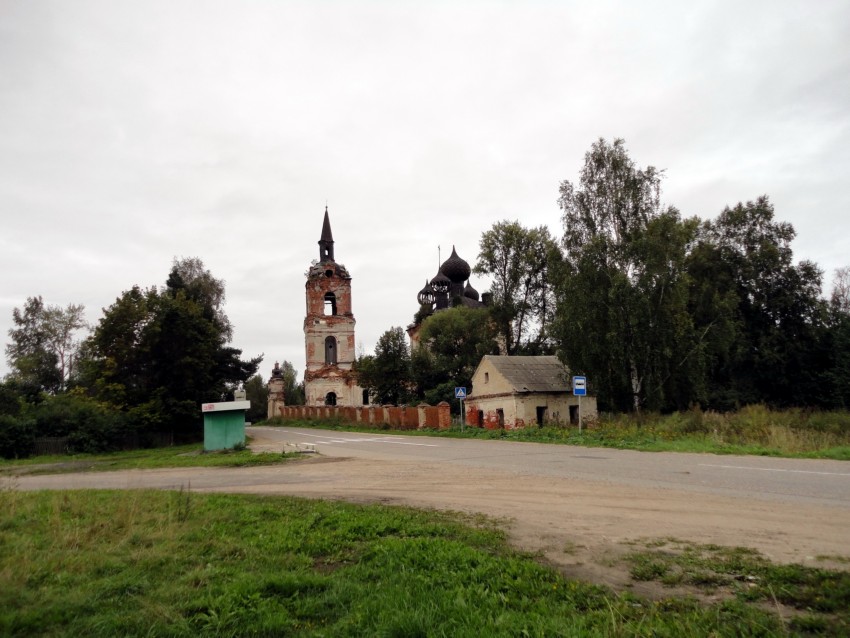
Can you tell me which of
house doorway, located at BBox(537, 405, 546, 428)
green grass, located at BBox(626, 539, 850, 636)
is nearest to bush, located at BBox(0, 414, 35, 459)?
house doorway, located at BBox(537, 405, 546, 428)

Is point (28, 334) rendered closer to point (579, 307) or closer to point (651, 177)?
point (579, 307)

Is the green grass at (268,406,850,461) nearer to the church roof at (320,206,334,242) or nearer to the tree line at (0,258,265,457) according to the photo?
the tree line at (0,258,265,457)

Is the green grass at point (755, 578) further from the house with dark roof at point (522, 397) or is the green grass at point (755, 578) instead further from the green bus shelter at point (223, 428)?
the house with dark roof at point (522, 397)

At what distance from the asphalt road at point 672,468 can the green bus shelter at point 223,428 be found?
312 inches

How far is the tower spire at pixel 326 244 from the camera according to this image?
6481 cm

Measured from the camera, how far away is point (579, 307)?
31.0 m

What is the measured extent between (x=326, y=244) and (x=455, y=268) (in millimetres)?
14524

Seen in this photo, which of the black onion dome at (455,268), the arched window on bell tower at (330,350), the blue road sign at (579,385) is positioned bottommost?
the blue road sign at (579,385)

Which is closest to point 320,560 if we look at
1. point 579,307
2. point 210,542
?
point 210,542

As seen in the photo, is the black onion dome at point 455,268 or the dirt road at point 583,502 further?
the black onion dome at point 455,268

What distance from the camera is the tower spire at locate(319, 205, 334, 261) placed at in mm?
64812

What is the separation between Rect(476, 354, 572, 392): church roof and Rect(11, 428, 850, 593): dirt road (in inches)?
608

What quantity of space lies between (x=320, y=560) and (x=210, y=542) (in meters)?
1.50

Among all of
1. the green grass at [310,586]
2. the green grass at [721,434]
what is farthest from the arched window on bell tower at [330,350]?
the green grass at [310,586]
